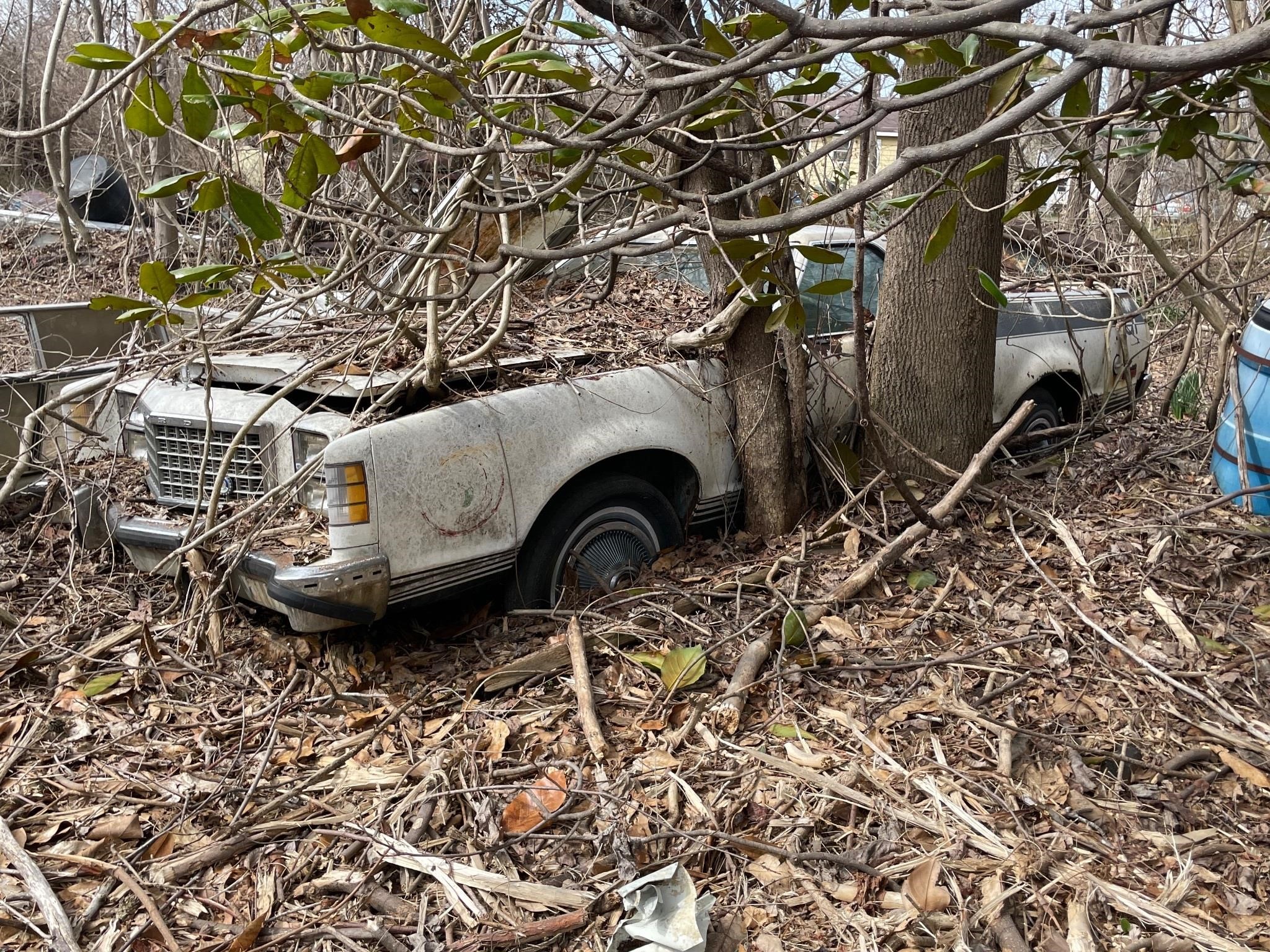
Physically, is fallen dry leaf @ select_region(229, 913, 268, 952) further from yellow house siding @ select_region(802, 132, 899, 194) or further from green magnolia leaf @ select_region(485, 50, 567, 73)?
yellow house siding @ select_region(802, 132, 899, 194)

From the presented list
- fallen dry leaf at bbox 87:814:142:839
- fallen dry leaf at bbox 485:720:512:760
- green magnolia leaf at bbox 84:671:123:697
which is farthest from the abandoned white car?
fallen dry leaf at bbox 87:814:142:839

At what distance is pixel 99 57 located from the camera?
236 cm

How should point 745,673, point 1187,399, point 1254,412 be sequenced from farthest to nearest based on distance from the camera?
point 1187,399 → point 1254,412 → point 745,673

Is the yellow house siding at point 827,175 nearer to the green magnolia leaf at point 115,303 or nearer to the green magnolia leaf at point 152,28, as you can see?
the green magnolia leaf at point 152,28

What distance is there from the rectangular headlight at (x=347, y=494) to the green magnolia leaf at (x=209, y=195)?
0.94 meters

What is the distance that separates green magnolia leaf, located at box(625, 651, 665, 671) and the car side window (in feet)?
5.99

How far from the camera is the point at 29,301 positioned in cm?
927

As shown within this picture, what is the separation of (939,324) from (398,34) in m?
3.05

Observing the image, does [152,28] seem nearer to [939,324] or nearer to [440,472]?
[440,472]

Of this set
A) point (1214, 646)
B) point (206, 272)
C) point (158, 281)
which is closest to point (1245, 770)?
point (1214, 646)

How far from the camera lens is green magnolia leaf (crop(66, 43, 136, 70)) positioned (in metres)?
2.30

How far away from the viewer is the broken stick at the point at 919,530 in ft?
12.7

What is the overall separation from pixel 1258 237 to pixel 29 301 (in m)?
9.77

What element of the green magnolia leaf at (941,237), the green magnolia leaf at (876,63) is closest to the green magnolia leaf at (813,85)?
the green magnolia leaf at (876,63)
